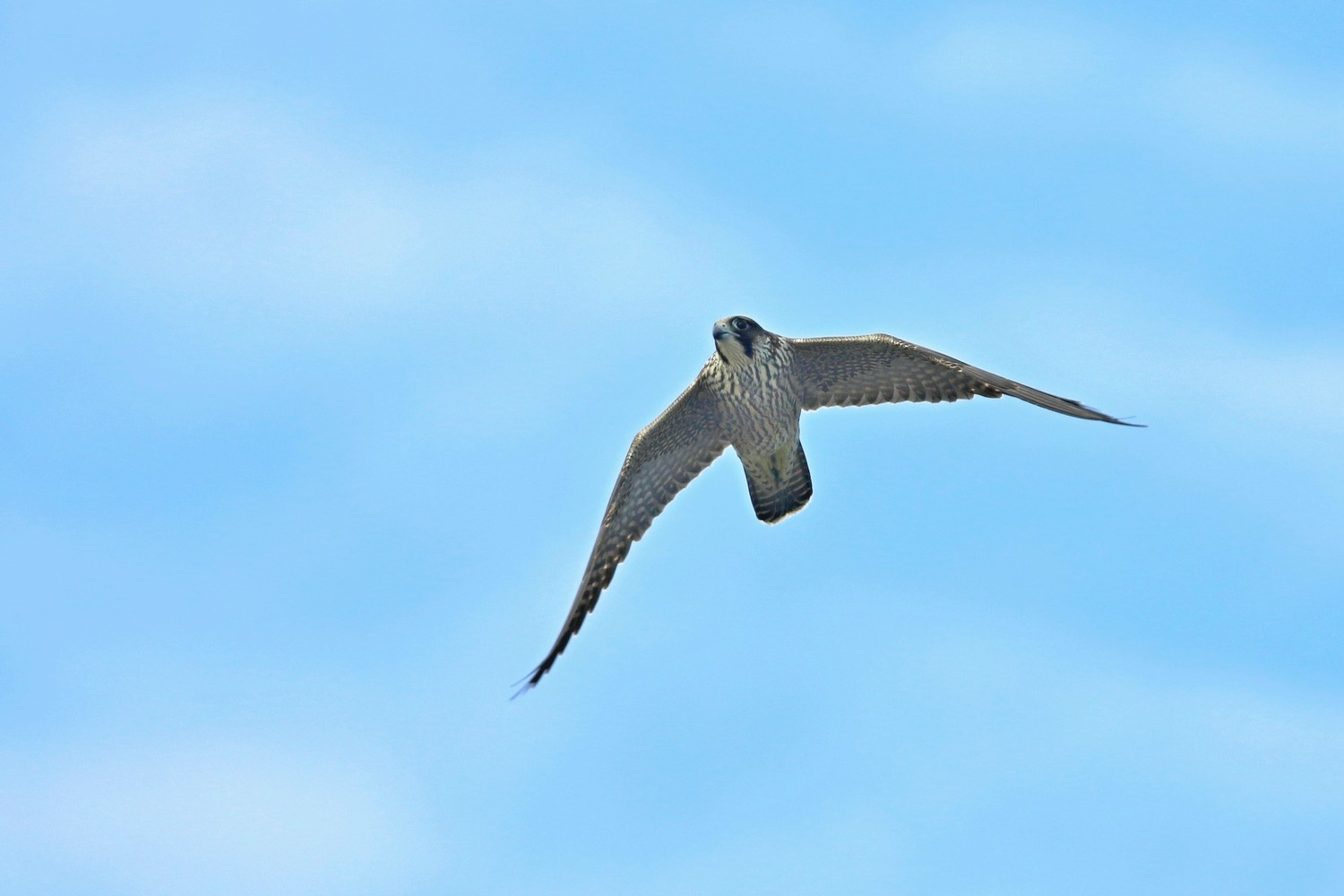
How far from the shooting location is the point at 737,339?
15.6 meters

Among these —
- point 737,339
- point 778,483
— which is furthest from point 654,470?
point 737,339

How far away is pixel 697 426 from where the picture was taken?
1648 centimetres

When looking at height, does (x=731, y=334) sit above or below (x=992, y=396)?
above

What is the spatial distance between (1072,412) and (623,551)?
4929 mm

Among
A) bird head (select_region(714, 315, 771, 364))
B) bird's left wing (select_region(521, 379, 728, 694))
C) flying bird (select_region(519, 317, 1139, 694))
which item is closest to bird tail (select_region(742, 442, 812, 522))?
flying bird (select_region(519, 317, 1139, 694))

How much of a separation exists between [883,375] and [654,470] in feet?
8.74

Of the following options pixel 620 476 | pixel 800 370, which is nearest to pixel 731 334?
pixel 800 370

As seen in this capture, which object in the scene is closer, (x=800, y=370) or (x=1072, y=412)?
(x=1072, y=412)

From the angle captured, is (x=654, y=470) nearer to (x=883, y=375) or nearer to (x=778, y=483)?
(x=778, y=483)

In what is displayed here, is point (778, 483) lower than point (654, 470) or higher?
lower

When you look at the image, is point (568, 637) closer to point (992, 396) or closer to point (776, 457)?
point (776, 457)

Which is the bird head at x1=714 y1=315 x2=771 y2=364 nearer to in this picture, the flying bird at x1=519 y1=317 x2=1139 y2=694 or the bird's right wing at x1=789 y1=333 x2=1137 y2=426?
the flying bird at x1=519 y1=317 x2=1139 y2=694

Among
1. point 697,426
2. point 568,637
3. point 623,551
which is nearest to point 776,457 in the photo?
point 697,426

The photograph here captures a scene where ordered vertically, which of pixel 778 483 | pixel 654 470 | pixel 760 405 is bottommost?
pixel 778 483
